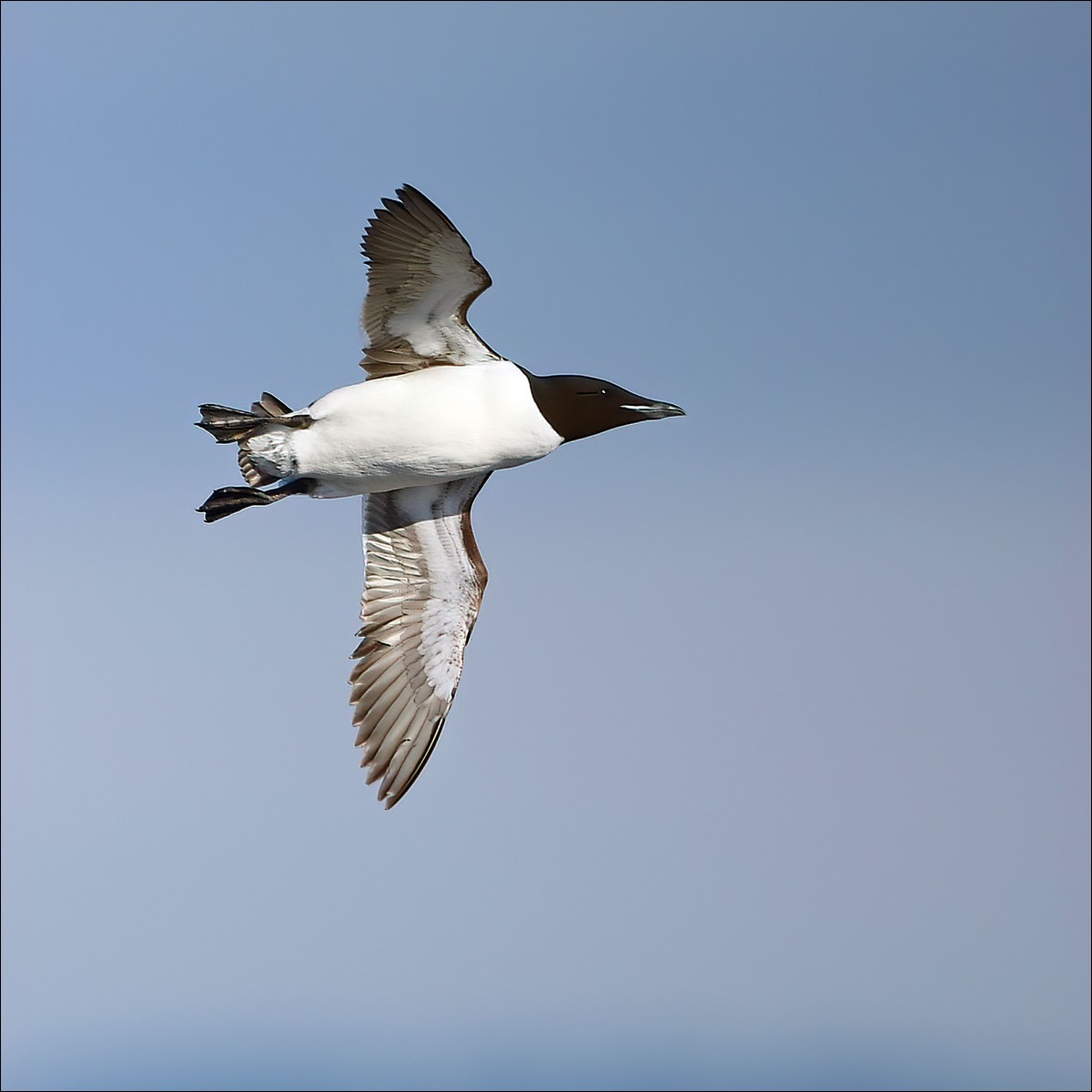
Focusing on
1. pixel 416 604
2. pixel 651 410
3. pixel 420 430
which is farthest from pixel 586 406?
pixel 416 604

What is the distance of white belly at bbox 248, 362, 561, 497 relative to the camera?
13.5m

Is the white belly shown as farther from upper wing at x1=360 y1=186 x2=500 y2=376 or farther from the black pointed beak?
the black pointed beak

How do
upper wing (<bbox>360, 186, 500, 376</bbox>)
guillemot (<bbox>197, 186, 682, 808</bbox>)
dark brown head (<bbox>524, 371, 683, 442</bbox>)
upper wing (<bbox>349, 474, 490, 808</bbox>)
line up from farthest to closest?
upper wing (<bbox>349, 474, 490, 808</bbox>) < dark brown head (<bbox>524, 371, 683, 442</bbox>) < guillemot (<bbox>197, 186, 682, 808</bbox>) < upper wing (<bbox>360, 186, 500, 376</bbox>)

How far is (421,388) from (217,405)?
1768 mm

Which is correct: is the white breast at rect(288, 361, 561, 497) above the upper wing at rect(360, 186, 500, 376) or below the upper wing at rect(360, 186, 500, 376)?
below

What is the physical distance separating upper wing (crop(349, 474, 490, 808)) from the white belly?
168cm

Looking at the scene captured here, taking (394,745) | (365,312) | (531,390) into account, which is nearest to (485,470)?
(531,390)

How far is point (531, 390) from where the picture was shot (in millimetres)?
13773

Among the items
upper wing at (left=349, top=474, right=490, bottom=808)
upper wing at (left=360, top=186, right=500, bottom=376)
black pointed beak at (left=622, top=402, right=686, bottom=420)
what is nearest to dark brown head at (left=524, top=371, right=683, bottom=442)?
black pointed beak at (left=622, top=402, right=686, bottom=420)

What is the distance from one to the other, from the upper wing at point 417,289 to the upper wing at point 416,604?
1734mm

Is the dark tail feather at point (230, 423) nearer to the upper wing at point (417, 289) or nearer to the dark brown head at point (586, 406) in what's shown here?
the upper wing at point (417, 289)

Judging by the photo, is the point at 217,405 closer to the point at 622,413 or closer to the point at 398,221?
the point at 398,221

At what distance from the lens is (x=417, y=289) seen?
1362cm

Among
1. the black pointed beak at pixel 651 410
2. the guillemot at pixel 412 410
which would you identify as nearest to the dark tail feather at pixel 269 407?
the guillemot at pixel 412 410
